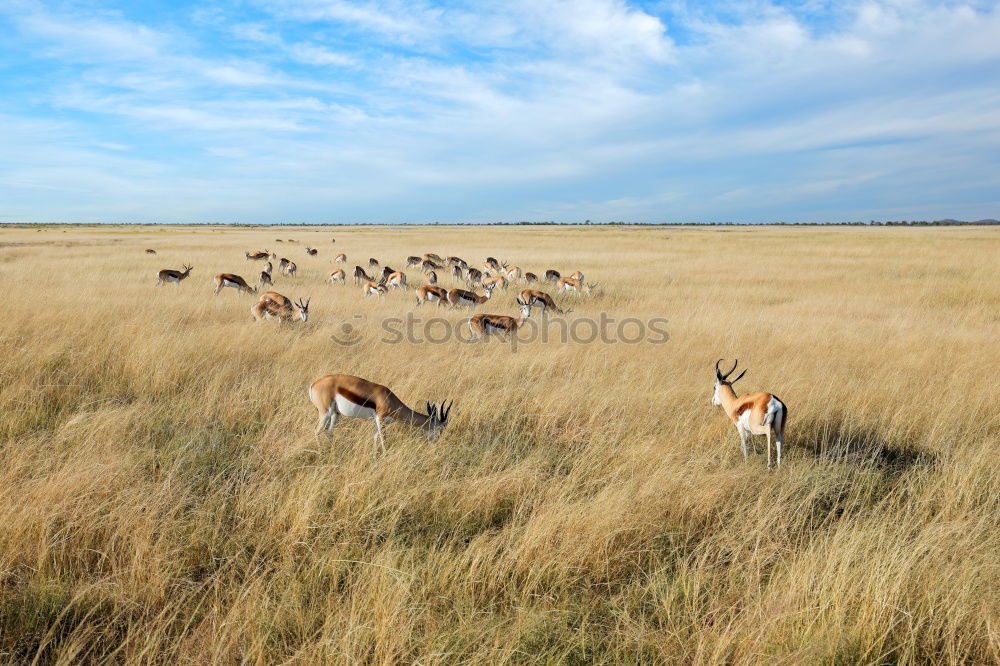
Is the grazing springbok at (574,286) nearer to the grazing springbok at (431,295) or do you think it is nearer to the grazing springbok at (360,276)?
the grazing springbok at (431,295)

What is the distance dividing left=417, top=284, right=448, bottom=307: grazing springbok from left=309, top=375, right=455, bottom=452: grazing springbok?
10.4m

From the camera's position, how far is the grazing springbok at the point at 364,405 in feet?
14.4

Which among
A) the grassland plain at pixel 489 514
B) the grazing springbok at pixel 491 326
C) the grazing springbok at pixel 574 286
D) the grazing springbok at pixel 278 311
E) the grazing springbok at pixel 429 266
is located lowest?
the grassland plain at pixel 489 514

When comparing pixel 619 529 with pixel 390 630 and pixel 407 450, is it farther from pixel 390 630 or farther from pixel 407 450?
pixel 407 450

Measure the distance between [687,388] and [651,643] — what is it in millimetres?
4339

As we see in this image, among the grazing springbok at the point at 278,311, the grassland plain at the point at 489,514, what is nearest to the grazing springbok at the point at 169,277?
the grazing springbok at the point at 278,311

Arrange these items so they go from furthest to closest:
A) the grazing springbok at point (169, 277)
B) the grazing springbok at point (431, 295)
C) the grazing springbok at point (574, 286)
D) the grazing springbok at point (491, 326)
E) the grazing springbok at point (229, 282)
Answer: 1. the grazing springbok at point (574, 286)
2. the grazing springbok at point (169, 277)
3. the grazing springbok at point (229, 282)
4. the grazing springbok at point (431, 295)
5. the grazing springbok at point (491, 326)

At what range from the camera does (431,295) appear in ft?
50.6

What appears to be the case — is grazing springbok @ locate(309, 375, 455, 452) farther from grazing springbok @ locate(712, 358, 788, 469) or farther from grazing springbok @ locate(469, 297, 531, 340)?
grazing springbok @ locate(469, 297, 531, 340)

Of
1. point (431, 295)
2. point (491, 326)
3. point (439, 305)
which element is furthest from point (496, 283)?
point (491, 326)

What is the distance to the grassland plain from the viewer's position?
2.44m

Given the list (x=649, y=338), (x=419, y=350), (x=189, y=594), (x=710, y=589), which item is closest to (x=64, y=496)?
(x=189, y=594)

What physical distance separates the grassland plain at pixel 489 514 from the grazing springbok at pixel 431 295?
765 cm

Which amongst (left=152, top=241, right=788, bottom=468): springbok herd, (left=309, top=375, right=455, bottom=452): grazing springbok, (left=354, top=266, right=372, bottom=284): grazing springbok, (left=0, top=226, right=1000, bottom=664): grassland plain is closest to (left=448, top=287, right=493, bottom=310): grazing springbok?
(left=152, top=241, right=788, bottom=468): springbok herd
